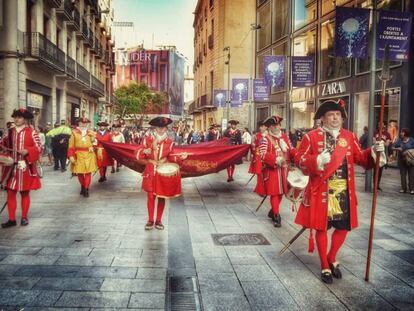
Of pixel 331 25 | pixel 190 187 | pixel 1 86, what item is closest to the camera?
pixel 190 187

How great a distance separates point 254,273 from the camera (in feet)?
16.0

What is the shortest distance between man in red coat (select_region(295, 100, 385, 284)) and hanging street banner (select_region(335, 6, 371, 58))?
851 cm

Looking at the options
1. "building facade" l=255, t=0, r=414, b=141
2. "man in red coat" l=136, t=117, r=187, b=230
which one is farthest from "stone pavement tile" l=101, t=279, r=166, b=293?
"building facade" l=255, t=0, r=414, b=141

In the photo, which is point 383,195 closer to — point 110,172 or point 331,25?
point 110,172

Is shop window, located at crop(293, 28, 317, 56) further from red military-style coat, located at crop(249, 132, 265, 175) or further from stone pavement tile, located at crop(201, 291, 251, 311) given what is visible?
stone pavement tile, located at crop(201, 291, 251, 311)

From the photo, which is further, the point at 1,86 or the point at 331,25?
the point at 331,25

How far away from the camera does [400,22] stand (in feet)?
38.3

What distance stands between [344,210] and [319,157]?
675 millimetres

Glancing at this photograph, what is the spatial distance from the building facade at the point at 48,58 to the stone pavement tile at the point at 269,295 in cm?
1870

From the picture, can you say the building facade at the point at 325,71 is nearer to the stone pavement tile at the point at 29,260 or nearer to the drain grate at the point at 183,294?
the stone pavement tile at the point at 29,260

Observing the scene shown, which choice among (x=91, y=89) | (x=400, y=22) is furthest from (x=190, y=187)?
(x=91, y=89)

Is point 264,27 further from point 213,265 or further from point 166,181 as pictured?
point 213,265

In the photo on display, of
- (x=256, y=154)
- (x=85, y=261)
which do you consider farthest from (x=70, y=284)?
(x=256, y=154)

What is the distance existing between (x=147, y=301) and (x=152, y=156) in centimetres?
339
